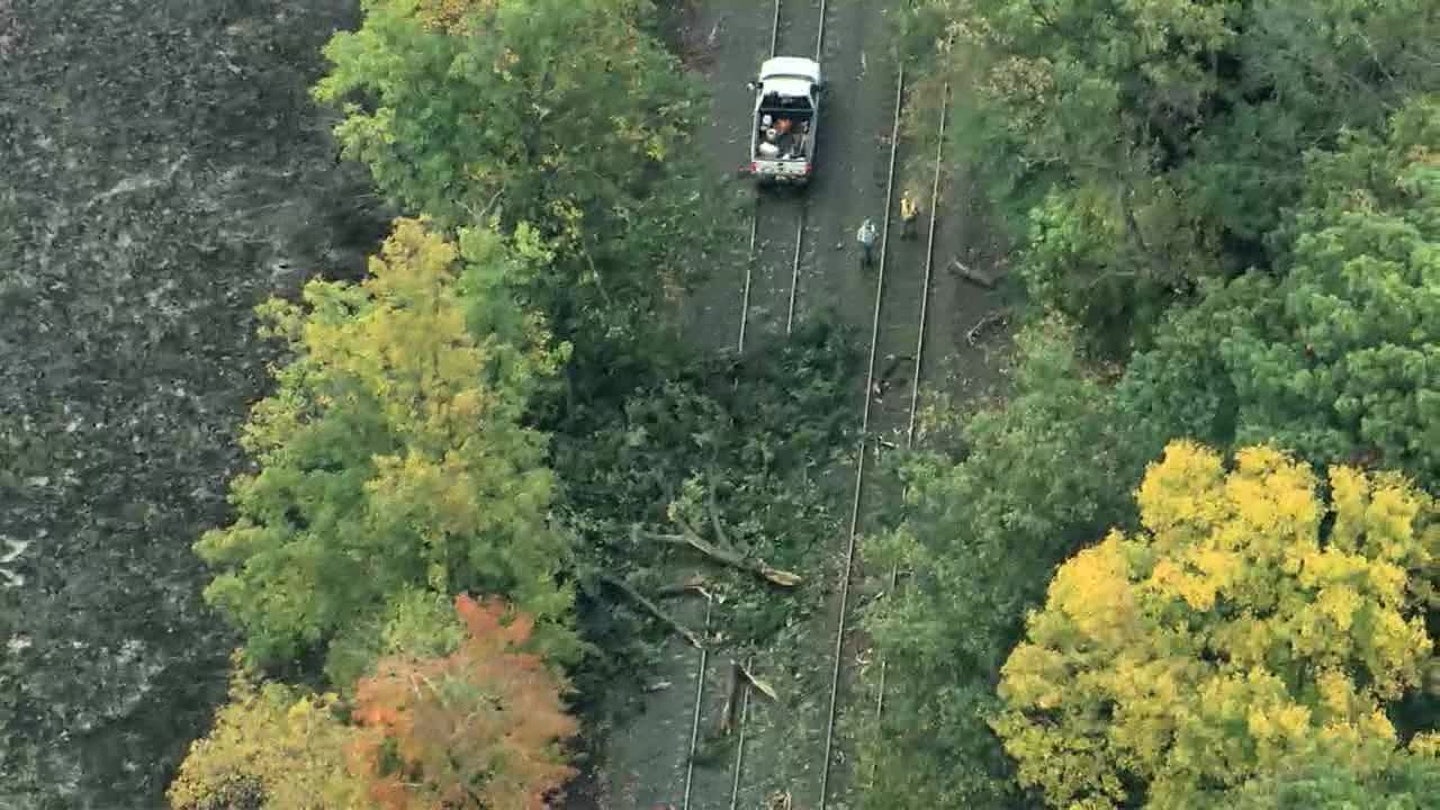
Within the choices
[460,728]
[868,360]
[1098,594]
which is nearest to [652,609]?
[868,360]

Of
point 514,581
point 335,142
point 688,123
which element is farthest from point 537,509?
point 335,142

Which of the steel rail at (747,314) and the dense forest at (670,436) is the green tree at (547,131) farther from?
the steel rail at (747,314)

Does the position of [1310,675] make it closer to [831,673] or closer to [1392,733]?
[1392,733]

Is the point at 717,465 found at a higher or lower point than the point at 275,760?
higher

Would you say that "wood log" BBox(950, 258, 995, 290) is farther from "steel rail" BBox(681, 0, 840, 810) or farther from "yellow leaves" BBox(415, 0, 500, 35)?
"yellow leaves" BBox(415, 0, 500, 35)

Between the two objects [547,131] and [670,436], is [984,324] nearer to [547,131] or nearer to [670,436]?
[670,436]

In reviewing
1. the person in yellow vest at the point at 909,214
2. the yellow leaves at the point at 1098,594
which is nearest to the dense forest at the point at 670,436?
the yellow leaves at the point at 1098,594
